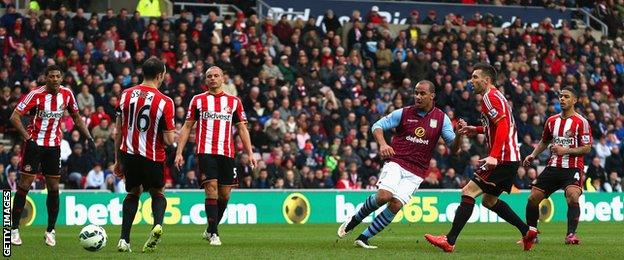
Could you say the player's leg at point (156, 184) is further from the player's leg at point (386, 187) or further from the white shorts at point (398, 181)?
the white shorts at point (398, 181)

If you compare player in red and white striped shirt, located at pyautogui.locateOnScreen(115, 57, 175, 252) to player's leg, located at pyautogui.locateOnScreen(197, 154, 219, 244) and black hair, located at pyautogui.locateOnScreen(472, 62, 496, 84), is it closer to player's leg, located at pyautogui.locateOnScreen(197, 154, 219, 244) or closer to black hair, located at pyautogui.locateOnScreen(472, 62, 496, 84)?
player's leg, located at pyautogui.locateOnScreen(197, 154, 219, 244)

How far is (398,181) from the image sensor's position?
14.8 metres

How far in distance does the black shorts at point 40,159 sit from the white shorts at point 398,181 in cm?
420

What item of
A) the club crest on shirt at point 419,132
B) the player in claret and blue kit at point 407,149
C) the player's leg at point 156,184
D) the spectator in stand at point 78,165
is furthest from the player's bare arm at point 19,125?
the spectator in stand at point 78,165

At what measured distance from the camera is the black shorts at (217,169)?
626 inches

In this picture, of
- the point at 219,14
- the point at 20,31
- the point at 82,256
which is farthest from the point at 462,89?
the point at 82,256

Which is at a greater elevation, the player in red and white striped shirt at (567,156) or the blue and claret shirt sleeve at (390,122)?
the blue and claret shirt sleeve at (390,122)

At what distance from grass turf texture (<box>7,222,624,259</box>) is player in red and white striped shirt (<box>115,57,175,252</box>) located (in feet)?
1.87

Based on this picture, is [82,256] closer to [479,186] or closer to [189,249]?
[189,249]

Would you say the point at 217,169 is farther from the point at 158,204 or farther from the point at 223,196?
the point at 158,204

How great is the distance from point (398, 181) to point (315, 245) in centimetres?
160

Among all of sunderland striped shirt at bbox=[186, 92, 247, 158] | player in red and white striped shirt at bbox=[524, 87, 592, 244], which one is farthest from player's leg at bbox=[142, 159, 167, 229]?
player in red and white striped shirt at bbox=[524, 87, 592, 244]

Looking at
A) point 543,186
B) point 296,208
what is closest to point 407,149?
point 543,186

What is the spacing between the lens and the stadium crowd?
90.0ft
